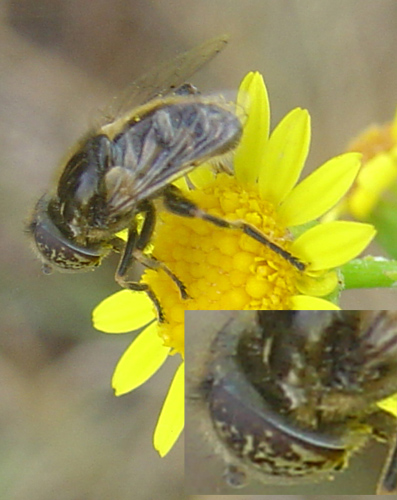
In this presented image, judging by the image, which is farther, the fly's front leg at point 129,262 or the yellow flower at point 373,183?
the yellow flower at point 373,183

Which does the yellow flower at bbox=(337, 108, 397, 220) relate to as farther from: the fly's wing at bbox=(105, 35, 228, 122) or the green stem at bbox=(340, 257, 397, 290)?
the fly's wing at bbox=(105, 35, 228, 122)

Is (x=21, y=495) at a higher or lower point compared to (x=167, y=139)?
lower

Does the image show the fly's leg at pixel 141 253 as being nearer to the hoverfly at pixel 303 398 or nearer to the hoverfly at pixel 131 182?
the hoverfly at pixel 131 182

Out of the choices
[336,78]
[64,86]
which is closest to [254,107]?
[336,78]

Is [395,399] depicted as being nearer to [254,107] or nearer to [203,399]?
[203,399]

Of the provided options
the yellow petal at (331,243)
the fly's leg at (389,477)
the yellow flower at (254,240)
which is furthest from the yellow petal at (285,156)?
the fly's leg at (389,477)

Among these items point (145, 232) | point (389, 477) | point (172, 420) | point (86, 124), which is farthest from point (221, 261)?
point (86, 124)
